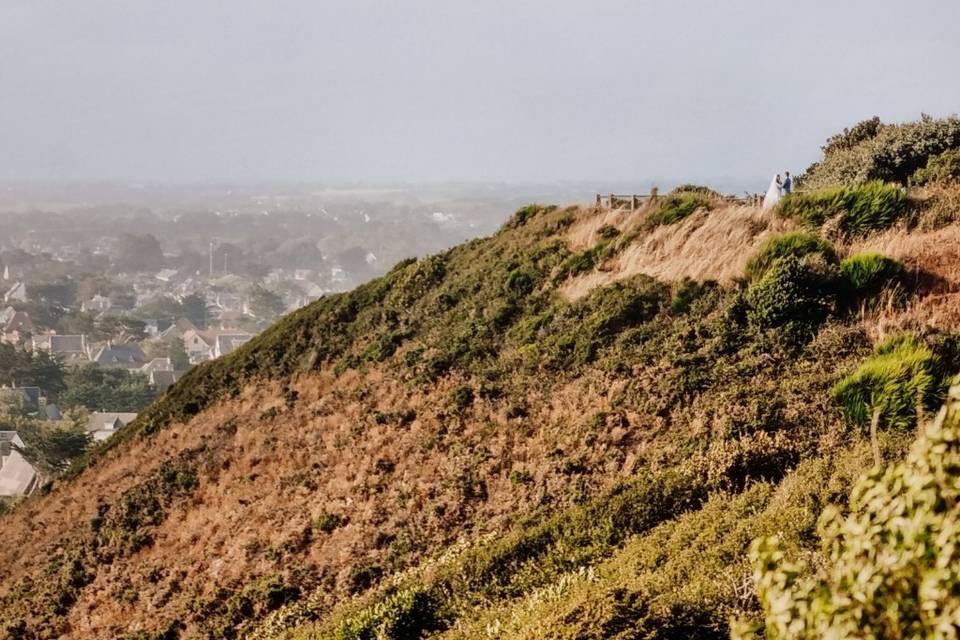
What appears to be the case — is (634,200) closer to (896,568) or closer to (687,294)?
(687,294)

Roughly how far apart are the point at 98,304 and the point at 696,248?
581ft

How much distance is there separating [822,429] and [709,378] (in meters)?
2.14

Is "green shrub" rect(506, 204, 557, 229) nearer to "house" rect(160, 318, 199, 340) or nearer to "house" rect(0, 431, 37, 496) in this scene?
"house" rect(0, 431, 37, 496)

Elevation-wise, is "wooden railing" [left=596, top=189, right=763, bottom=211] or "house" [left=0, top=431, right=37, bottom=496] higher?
"wooden railing" [left=596, top=189, right=763, bottom=211]

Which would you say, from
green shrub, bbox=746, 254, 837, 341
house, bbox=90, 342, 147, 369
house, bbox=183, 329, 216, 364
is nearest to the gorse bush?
green shrub, bbox=746, 254, 837, 341

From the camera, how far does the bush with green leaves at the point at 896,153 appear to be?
1962 cm

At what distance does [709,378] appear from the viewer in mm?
11695

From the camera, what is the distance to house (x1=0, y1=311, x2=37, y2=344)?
125125 millimetres

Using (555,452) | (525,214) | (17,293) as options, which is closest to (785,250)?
(555,452)

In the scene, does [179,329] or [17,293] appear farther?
[17,293]

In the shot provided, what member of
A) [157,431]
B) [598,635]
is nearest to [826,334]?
[598,635]

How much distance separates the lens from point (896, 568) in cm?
349

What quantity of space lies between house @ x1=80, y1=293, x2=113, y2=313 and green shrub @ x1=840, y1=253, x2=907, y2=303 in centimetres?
17353

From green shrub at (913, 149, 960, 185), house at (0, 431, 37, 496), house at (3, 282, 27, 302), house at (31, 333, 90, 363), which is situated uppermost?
green shrub at (913, 149, 960, 185)
